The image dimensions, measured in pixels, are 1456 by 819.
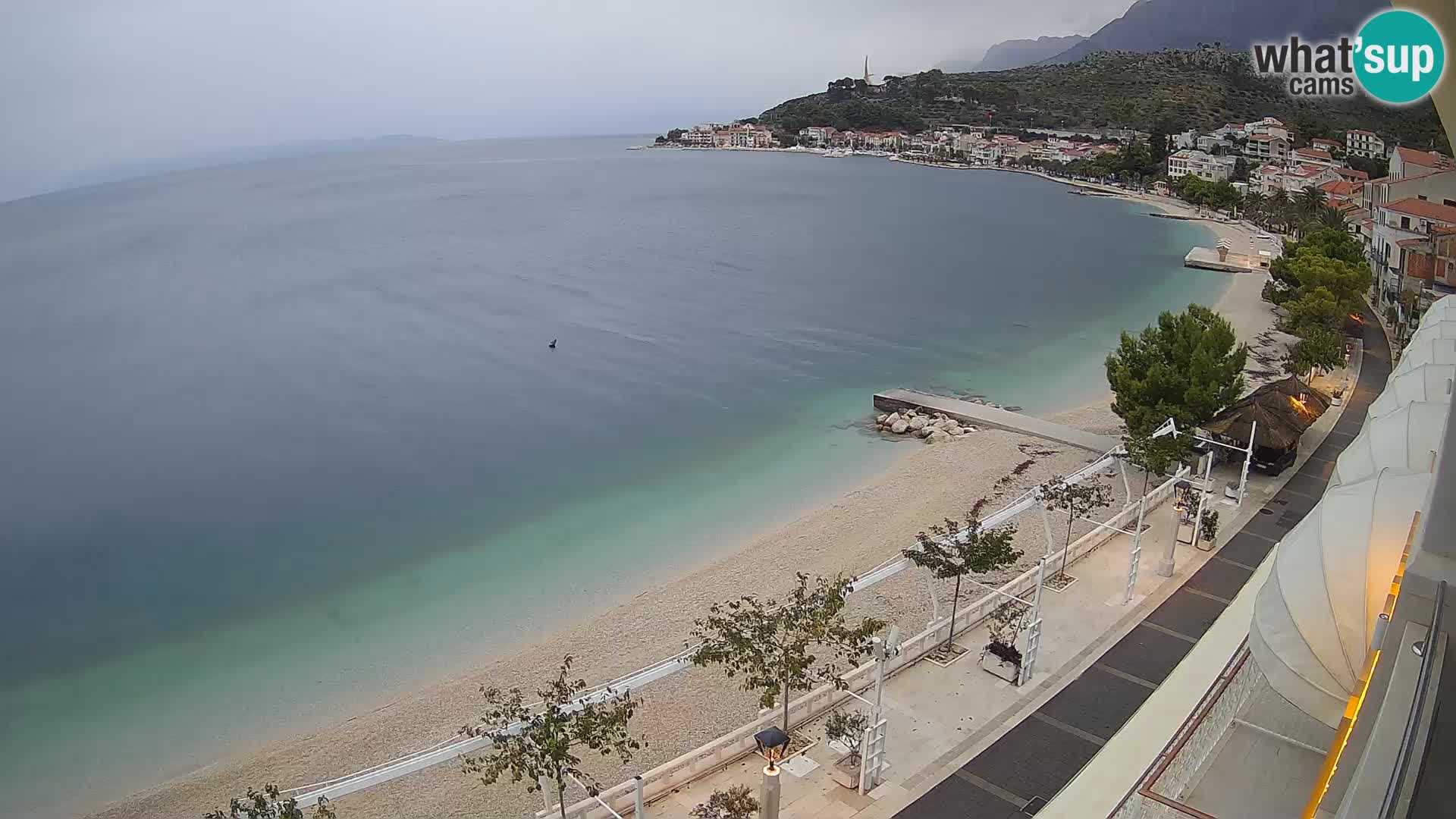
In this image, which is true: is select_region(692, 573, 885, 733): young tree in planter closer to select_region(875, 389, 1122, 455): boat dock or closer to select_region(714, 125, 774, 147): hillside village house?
select_region(875, 389, 1122, 455): boat dock

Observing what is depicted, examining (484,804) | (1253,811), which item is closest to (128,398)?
(484,804)

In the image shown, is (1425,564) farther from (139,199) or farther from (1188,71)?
(1188,71)

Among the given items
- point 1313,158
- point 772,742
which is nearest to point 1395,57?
point 772,742

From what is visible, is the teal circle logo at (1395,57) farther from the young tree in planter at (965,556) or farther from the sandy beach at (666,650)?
the sandy beach at (666,650)

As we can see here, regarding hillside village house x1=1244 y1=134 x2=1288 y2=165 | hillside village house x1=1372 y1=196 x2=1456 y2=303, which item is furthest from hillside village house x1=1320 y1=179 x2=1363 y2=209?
hillside village house x1=1244 y1=134 x2=1288 y2=165

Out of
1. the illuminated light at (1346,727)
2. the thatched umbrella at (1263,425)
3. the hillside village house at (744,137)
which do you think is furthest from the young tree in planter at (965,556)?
the hillside village house at (744,137)
